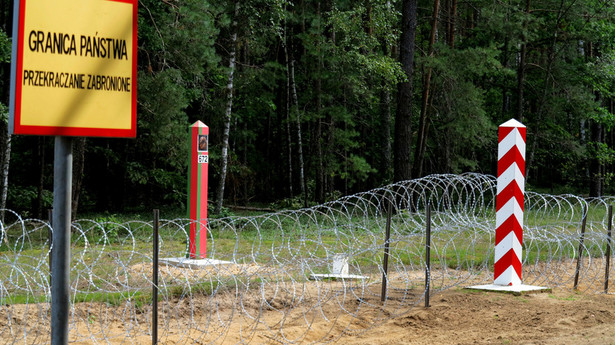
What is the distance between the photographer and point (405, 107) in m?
23.4

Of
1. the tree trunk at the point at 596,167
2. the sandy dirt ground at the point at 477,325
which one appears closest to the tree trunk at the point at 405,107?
the tree trunk at the point at 596,167

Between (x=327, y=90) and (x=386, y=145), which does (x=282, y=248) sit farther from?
(x=386, y=145)

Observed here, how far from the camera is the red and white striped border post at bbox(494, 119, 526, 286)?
9.49 m

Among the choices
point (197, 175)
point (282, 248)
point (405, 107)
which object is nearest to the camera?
point (197, 175)

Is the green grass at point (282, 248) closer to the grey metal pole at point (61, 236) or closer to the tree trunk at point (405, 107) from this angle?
the grey metal pole at point (61, 236)

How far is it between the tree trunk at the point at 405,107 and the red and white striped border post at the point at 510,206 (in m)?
13.4

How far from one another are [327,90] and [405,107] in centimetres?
483

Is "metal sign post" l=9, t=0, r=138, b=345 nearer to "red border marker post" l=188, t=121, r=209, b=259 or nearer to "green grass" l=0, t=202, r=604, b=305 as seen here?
"green grass" l=0, t=202, r=604, b=305

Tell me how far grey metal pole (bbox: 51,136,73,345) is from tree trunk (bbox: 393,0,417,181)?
20106 mm

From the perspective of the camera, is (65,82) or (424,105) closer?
(65,82)

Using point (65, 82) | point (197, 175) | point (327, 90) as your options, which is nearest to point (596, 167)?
point (327, 90)

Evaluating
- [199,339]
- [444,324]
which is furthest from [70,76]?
[444,324]

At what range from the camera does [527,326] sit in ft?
25.7

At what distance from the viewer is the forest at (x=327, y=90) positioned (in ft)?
64.5
